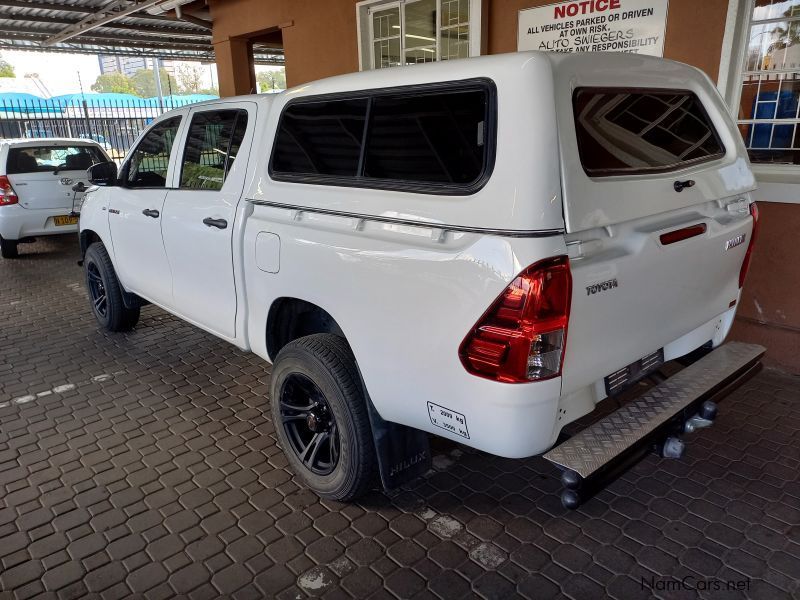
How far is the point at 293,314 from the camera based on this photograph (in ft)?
10.7

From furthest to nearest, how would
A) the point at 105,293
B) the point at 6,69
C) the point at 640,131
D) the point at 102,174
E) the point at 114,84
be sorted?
the point at 114,84 → the point at 6,69 → the point at 105,293 → the point at 102,174 → the point at 640,131

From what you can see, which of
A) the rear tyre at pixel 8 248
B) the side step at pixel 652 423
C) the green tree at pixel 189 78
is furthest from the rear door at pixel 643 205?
the green tree at pixel 189 78

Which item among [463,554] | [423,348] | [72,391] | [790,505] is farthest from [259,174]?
[790,505]

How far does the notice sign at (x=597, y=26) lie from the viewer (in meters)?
4.79

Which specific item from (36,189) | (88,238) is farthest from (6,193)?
(88,238)

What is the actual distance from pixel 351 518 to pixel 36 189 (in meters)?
7.60

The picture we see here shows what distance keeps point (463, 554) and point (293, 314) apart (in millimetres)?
1485

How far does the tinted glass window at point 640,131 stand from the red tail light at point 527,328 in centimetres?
50

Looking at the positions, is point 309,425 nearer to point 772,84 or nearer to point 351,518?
point 351,518

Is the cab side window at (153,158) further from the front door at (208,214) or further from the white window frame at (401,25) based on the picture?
the white window frame at (401,25)

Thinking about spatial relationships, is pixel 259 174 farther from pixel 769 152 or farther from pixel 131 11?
pixel 131 11

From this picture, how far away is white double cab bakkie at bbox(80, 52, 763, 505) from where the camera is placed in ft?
6.84

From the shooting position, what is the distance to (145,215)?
430 centimetres

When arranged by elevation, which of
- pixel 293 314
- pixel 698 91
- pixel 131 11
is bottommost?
pixel 293 314
